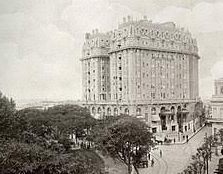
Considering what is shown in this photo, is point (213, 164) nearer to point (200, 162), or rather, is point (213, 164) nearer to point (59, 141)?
point (200, 162)

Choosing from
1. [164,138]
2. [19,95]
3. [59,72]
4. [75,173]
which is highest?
[59,72]

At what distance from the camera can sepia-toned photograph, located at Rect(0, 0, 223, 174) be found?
511 inches

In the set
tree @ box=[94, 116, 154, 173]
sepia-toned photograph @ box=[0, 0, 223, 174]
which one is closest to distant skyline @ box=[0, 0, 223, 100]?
sepia-toned photograph @ box=[0, 0, 223, 174]

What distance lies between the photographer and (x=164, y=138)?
22.3 m

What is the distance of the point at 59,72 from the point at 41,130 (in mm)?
7305

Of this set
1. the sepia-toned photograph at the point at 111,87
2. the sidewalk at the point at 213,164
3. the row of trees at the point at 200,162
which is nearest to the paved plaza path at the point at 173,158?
the sepia-toned photograph at the point at 111,87

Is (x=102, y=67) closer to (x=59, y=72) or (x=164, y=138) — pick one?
(x=59, y=72)

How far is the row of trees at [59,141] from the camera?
27.0 ft

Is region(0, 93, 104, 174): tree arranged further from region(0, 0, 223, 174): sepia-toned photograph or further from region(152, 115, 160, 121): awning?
region(152, 115, 160, 121): awning

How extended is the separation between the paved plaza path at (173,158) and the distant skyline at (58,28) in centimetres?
588

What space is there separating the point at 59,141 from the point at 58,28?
22.0 ft

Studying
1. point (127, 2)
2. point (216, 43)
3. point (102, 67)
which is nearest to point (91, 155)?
point (127, 2)

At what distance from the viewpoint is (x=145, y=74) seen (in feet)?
88.0

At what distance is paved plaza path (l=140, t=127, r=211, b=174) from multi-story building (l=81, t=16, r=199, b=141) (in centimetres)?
287
